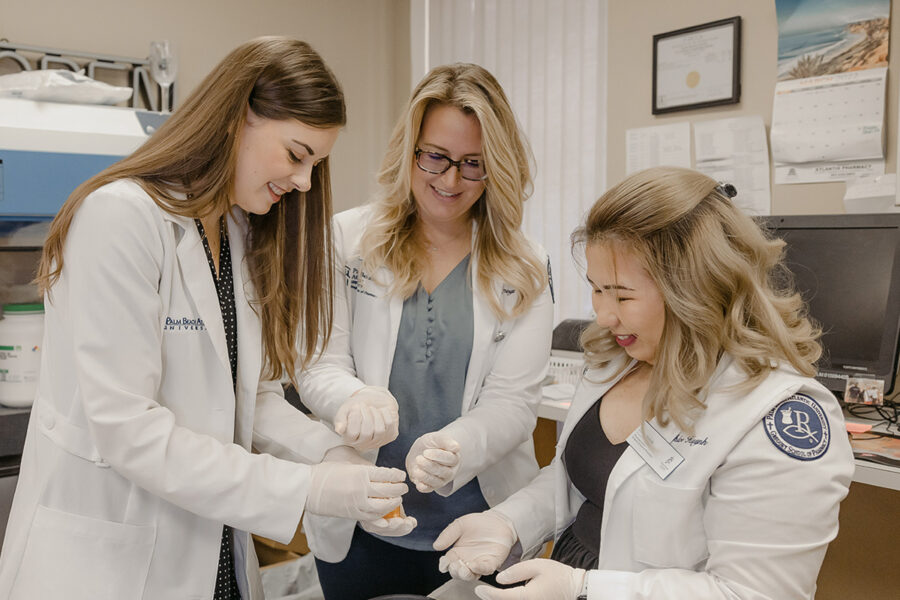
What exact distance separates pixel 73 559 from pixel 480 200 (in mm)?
956

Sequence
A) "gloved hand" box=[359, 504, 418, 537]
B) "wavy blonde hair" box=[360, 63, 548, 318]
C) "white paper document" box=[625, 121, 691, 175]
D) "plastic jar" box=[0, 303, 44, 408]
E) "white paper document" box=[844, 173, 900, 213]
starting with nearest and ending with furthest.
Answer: "gloved hand" box=[359, 504, 418, 537] → "wavy blonde hair" box=[360, 63, 548, 318] → "plastic jar" box=[0, 303, 44, 408] → "white paper document" box=[844, 173, 900, 213] → "white paper document" box=[625, 121, 691, 175]

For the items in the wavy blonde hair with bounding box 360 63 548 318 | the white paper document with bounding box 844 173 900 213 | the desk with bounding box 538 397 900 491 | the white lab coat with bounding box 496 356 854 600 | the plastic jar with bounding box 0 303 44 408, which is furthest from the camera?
the white paper document with bounding box 844 173 900 213

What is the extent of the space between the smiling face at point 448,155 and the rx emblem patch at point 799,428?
0.71 m

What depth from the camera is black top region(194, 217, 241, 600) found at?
1170mm

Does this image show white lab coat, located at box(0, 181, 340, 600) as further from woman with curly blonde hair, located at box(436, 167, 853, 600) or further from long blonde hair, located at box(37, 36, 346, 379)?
woman with curly blonde hair, located at box(436, 167, 853, 600)

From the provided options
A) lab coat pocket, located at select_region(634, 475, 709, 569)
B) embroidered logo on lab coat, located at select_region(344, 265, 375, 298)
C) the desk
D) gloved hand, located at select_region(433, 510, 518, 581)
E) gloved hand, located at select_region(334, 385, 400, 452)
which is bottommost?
the desk

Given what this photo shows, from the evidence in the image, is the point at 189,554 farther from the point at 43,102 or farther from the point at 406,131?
the point at 43,102

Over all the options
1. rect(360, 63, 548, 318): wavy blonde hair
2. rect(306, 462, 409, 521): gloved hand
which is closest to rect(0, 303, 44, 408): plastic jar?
rect(360, 63, 548, 318): wavy blonde hair

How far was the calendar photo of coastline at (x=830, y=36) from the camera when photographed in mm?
2178

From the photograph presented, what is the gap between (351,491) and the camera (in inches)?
42.9

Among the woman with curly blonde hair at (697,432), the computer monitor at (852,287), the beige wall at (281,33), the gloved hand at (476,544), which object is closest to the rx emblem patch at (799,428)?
the woman with curly blonde hair at (697,432)

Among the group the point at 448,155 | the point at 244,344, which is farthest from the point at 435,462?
the point at 448,155

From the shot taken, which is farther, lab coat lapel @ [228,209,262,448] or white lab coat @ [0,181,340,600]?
lab coat lapel @ [228,209,262,448]

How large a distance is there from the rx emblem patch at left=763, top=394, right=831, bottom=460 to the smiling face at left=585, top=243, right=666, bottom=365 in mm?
209
